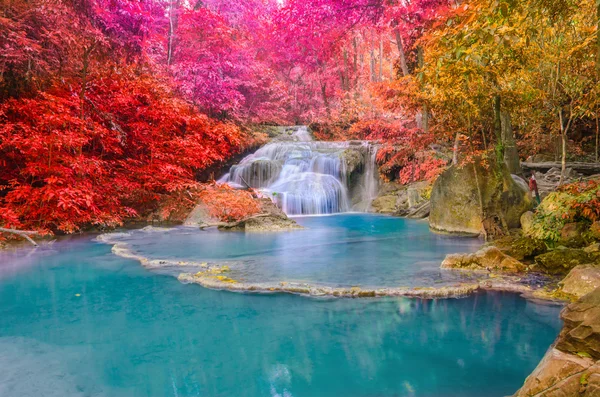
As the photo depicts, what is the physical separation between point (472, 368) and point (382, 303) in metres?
1.73

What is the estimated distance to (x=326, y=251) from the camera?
8.86 m

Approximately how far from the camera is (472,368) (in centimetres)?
355

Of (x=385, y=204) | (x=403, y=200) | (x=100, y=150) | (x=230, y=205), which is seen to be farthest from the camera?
(x=385, y=204)

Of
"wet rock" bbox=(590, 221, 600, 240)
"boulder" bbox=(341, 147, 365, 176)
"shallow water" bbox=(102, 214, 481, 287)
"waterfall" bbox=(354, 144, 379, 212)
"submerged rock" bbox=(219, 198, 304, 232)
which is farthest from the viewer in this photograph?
"waterfall" bbox=(354, 144, 379, 212)

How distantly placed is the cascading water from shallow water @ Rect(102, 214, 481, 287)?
4088mm

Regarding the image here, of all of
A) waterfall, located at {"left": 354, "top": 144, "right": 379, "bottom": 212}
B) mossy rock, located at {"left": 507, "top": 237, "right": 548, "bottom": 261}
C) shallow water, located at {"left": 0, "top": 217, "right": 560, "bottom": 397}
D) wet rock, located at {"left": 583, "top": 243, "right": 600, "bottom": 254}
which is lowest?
shallow water, located at {"left": 0, "top": 217, "right": 560, "bottom": 397}

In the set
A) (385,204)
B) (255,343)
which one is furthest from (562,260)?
(385,204)

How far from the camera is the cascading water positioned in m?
17.4

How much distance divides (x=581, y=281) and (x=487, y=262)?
1.61m

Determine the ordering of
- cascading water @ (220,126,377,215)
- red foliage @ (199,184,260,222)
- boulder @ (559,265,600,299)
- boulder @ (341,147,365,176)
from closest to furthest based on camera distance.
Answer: boulder @ (559,265,600,299) < red foliage @ (199,184,260,222) < cascading water @ (220,126,377,215) < boulder @ (341,147,365,176)

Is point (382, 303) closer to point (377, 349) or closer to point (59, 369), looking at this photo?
point (377, 349)

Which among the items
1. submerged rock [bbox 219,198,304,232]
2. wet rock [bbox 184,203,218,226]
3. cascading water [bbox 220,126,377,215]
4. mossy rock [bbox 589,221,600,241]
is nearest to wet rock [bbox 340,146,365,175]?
cascading water [bbox 220,126,377,215]

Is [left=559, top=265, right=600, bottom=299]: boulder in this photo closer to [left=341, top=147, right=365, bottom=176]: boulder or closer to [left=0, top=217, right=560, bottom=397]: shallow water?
[left=0, top=217, right=560, bottom=397]: shallow water

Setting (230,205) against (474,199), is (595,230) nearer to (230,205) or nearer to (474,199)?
(474,199)
